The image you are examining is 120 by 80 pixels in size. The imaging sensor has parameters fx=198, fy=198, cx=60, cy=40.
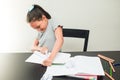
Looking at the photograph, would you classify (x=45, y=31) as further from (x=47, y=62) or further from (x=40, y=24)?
(x=47, y=62)

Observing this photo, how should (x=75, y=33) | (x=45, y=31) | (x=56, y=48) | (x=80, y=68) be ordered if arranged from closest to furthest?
(x=80, y=68), (x=56, y=48), (x=45, y=31), (x=75, y=33)

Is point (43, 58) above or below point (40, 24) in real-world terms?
below

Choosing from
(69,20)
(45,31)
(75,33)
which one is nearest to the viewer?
(45,31)

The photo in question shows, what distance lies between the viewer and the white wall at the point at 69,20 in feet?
7.30

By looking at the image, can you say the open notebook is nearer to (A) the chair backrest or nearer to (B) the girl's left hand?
(B) the girl's left hand

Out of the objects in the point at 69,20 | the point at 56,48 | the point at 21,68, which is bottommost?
the point at 21,68

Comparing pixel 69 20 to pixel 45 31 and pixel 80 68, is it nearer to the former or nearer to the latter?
pixel 45 31

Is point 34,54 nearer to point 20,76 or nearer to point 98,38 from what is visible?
point 20,76

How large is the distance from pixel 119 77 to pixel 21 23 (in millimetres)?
1458

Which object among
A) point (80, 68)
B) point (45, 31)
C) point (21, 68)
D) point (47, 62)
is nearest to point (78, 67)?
point (80, 68)

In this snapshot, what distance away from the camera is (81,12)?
238 centimetres

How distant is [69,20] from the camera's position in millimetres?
2365

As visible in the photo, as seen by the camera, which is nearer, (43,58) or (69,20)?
(43,58)

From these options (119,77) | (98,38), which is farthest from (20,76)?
(98,38)
